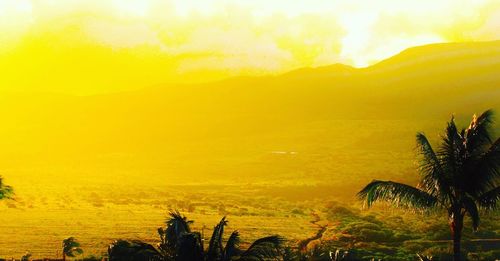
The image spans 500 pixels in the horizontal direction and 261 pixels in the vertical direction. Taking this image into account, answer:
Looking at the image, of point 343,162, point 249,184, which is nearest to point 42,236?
point 249,184

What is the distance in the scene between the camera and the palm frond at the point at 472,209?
19.0m

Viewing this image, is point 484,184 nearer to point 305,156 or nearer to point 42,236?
point 42,236

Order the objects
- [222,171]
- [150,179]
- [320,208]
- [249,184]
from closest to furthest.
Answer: [320,208] → [249,184] → [150,179] → [222,171]

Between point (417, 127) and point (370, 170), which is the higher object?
point (417, 127)

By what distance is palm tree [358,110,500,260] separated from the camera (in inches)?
779

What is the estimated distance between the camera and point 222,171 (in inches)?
5620

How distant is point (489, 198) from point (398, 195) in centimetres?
288

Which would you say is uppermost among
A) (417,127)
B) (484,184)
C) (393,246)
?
(417,127)

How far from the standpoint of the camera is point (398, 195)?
20.2 metres

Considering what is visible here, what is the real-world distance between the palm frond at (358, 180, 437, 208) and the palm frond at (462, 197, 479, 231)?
116 centimetres

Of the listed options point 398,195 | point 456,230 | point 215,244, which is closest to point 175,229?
point 215,244

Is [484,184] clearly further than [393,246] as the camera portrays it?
No

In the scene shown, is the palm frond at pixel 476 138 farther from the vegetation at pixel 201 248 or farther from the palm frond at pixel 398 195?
the vegetation at pixel 201 248

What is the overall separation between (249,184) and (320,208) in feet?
106
